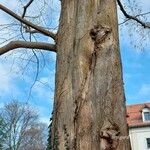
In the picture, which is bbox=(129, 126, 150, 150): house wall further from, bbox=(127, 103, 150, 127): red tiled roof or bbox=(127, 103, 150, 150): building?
bbox=(127, 103, 150, 127): red tiled roof

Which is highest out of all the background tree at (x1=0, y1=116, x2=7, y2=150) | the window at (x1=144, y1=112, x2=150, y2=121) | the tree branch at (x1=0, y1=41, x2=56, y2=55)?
the window at (x1=144, y1=112, x2=150, y2=121)

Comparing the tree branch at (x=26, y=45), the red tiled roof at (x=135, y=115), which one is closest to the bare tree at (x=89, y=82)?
the tree branch at (x=26, y=45)

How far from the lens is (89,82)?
407 cm

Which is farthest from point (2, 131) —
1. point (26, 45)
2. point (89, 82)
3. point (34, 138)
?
point (89, 82)

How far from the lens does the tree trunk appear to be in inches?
151

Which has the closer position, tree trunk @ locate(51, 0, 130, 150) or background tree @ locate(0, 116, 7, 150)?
tree trunk @ locate(51, 0, 130, 150)

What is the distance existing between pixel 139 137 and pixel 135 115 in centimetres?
290

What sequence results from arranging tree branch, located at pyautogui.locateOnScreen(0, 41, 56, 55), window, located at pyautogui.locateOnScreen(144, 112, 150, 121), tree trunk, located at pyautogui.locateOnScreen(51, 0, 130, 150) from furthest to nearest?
window, located at pyautogui.locateOnScreen(144, 112, 150, 121) → tree branch, located at pyautogui.locateOnScreen(0, 41, 56, 55) → tree trunk, located at pyautogui.locateOnScreen(51, 0, 130, 150)

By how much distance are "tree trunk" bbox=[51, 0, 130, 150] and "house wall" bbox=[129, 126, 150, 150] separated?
30410 mm

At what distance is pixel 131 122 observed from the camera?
1393 inches

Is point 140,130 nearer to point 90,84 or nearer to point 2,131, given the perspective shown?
point 2,131

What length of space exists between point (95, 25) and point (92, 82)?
66 cm

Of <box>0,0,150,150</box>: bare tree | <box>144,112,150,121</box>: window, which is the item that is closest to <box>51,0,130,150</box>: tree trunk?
<box>0,0,150,150</box>: bare tree

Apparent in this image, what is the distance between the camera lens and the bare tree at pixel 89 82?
3842 millimetres
